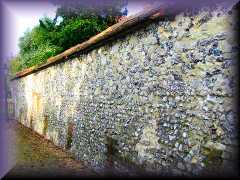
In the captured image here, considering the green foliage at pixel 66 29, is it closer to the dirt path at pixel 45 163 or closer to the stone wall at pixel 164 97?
the dirt path at pixel 45 163

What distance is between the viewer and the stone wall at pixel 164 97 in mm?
4352

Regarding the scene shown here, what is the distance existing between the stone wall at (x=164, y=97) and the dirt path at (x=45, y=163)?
1.11 feet

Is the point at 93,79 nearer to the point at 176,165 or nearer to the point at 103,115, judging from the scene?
the point at 103,115

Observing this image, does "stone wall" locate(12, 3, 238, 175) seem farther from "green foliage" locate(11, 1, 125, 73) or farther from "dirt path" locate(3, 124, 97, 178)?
"green foliage" locate(11, 1, 125, 73)

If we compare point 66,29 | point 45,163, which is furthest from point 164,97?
point 66,29

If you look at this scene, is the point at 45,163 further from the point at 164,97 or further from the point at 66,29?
the point at 66,29

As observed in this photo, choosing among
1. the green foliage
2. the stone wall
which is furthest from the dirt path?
the green foliage

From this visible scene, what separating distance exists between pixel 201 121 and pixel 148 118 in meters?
1.33

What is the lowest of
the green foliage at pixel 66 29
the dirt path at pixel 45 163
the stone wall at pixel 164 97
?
the dirt path at pixel 45 163

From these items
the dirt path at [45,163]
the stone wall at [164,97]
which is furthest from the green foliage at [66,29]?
the stone wall at [164,97]

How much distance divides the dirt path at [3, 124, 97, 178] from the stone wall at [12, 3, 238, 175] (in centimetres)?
34

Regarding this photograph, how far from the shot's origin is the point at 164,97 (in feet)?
17.7

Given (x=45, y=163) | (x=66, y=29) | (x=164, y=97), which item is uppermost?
(x=66, y=29)

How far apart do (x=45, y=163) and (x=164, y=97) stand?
14.4 feet
